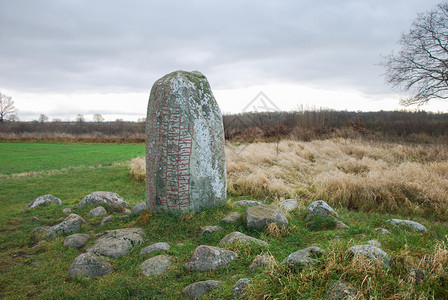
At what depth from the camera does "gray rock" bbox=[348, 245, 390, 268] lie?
2.56 m

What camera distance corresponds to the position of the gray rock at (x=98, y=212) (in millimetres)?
5773

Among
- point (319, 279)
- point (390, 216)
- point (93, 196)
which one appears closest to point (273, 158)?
point (390, 216)

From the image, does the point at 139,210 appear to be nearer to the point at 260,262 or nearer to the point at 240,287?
the point at 260,262

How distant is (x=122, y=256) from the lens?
3859mm

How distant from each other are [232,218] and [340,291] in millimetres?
2599

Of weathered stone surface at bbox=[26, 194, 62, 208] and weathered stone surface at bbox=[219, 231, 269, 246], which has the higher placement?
weathered stone surface at bbox=[219, 231, 269, 246]

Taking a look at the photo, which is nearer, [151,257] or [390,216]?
[151,257]

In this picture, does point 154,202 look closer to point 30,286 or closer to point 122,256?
point 122,256

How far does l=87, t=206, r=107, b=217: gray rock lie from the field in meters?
0.14

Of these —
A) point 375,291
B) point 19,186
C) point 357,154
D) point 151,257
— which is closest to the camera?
point 375,291

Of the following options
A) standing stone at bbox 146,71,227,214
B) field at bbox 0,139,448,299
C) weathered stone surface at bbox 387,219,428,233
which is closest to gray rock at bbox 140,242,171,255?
field at bbox 0,139,448,299

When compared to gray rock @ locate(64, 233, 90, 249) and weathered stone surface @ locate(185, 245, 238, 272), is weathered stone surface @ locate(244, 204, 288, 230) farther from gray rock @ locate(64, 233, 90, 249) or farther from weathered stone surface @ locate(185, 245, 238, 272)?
gray rock @ locate(64, 233, 90, 249)

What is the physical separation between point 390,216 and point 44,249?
6.43 metres

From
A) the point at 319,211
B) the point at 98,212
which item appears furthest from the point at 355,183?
the point at 98,212
